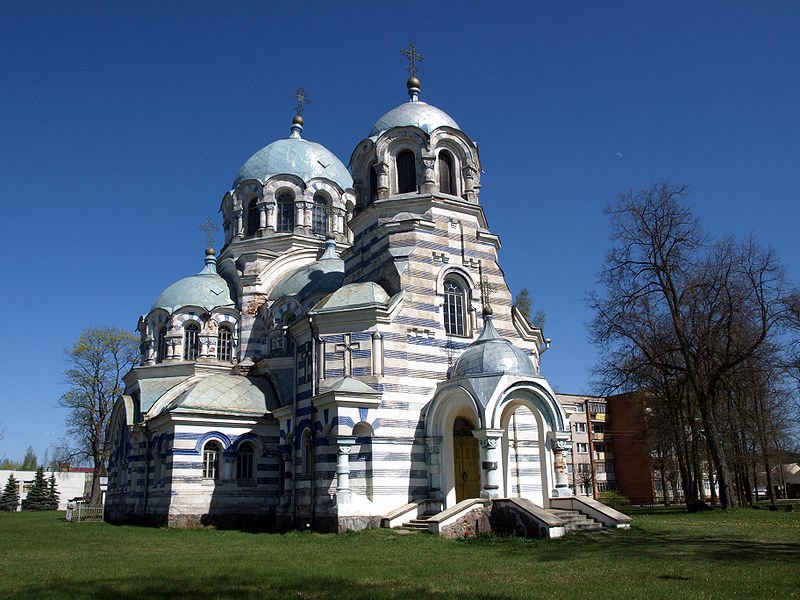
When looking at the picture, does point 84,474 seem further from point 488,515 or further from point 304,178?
point 488,515

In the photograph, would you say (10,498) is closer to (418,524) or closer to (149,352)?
(149,352)

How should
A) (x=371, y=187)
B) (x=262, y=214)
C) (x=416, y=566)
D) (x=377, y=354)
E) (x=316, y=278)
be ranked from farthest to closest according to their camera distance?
(x=262, y=214), (x=316, y=278), (x=371, y=187), (x=377, y=354), (x=416, y=566)

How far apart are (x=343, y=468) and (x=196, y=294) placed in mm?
13469

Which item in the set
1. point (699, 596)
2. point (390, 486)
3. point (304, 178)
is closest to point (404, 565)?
point (699, 596)

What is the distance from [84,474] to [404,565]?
211 feet

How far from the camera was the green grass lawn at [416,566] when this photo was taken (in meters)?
9.48

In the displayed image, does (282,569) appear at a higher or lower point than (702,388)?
lower

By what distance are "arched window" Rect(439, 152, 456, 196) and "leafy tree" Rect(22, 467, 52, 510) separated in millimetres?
44751

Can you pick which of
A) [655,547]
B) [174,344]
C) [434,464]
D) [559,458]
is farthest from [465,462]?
[174,344]

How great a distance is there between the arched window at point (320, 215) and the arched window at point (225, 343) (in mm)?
6408

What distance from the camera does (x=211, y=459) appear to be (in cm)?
2420

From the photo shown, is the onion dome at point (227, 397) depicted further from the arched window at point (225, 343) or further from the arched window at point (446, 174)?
the arched window at point (446, 174)

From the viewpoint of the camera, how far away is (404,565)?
12414 millimetres

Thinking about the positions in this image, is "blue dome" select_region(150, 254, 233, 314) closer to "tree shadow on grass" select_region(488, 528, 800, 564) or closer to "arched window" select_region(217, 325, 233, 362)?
"arched window" select_region(217, 325, 233, 362)
